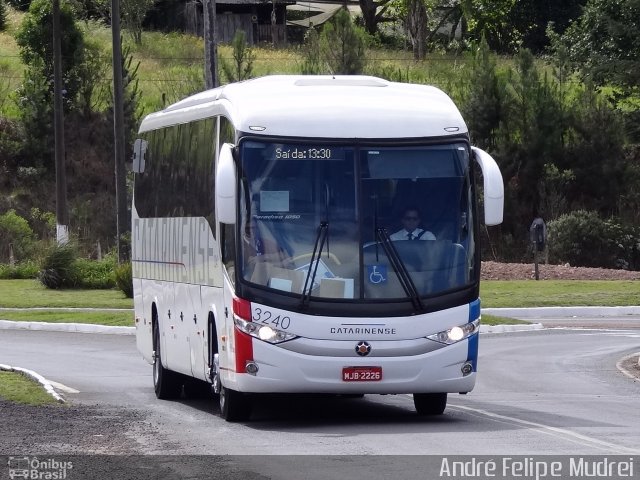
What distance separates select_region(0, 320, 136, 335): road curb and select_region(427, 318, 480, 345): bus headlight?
16.1 m

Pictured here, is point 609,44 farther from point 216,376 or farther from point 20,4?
point 20,4

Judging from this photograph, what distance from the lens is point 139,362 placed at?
23.2m

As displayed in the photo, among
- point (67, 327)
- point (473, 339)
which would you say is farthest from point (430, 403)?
point (67, 327)

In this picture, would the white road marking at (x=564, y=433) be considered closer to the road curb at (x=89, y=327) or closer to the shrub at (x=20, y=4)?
the road curb at (x=89, y=327)

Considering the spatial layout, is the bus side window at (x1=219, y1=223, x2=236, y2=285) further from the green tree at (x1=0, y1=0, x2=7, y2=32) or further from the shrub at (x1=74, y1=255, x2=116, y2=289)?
the green tree at (x1=0, y1=0, x2=7, y2=32)

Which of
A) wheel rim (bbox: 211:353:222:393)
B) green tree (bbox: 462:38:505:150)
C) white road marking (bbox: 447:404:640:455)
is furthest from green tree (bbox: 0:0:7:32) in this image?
white road marking (bbox: 447:404:640:455)

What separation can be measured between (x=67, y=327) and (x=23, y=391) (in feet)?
45.1

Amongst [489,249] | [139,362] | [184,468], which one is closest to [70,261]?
[489,249]

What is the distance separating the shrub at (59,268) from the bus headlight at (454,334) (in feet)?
92.6

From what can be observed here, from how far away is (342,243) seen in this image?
1383 cm

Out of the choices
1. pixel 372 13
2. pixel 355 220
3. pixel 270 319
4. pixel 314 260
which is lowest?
pixel 270 319

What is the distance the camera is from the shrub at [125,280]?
37.3 metres

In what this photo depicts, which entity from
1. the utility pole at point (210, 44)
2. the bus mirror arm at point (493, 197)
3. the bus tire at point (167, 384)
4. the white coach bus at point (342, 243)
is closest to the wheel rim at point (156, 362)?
the bus tire at point (167, 384)

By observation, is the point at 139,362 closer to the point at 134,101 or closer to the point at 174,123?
the point at 174,123
